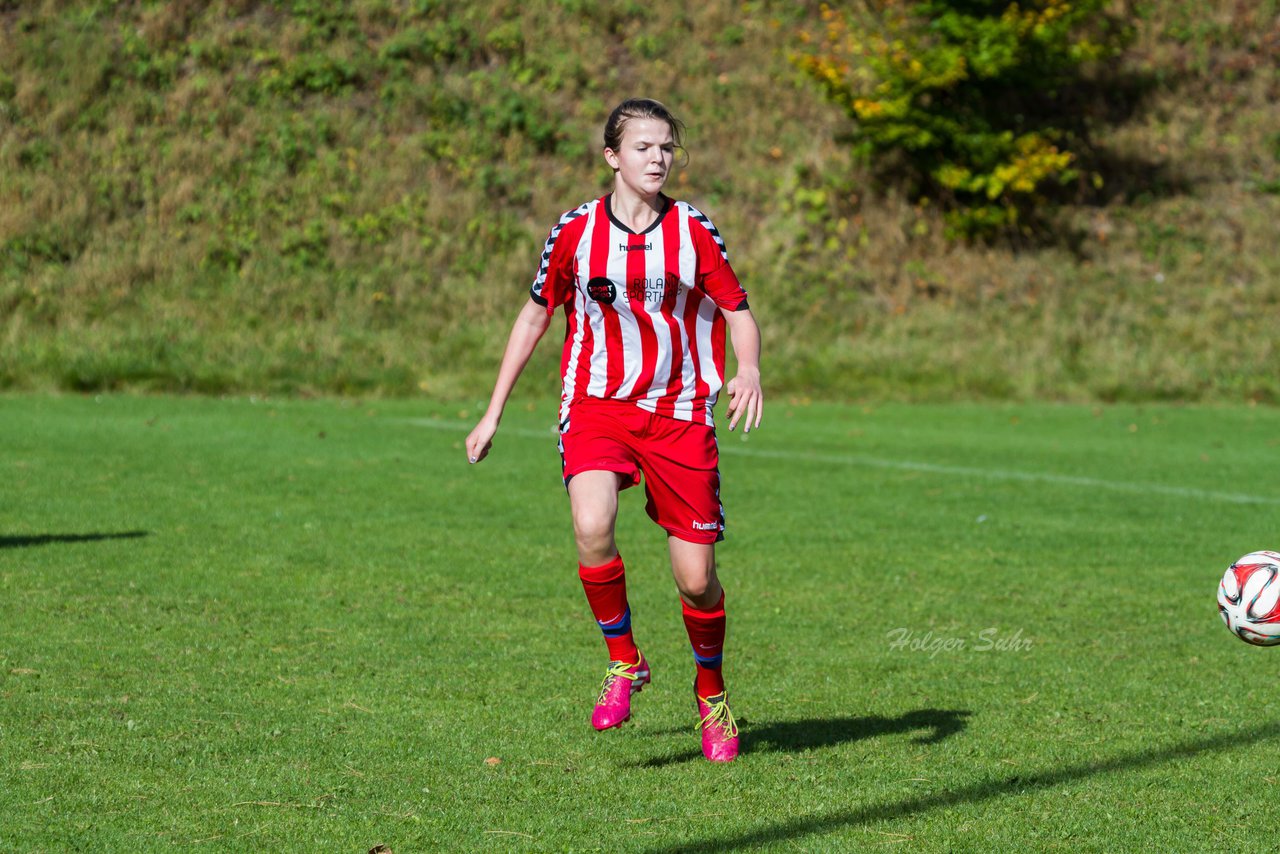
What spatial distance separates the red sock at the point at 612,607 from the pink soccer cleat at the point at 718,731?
1.06 feet

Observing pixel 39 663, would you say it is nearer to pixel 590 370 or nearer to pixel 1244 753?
pixel 590 370

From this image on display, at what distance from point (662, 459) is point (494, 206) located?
2060 cm

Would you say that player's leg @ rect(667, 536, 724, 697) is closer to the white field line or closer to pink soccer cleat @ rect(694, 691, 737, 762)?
pink soccer cleat @ rect(694, 691, 737, 762)

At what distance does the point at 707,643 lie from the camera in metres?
5.17

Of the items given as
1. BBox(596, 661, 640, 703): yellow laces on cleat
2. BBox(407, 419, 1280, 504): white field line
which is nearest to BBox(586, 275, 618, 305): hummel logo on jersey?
BBox(596, 661, 640, 703): yellow laces on cleat

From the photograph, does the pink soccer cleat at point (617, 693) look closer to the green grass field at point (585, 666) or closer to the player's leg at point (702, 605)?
the green grass field at point (585, 666)

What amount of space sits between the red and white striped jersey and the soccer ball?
6.05ft

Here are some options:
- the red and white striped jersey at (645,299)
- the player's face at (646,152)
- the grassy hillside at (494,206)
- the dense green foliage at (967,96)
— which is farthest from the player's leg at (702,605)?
the dense green foliage at (967,96)

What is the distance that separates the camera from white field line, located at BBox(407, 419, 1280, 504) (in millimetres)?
11828

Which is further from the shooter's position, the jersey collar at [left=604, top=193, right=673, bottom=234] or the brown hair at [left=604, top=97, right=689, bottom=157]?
the jersey collar at [left=604, top=193, right=673, bottom=234]

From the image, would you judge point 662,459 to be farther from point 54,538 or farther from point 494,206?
point 494,206

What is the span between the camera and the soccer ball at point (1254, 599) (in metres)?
4.88

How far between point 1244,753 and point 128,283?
65.4 feet

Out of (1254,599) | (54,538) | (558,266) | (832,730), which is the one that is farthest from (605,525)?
(54,538)
